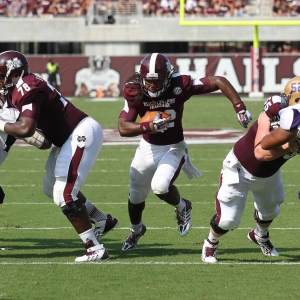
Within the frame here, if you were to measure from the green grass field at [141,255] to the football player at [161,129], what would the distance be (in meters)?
0.44

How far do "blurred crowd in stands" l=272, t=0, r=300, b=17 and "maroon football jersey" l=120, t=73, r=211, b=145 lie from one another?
2576 centimetres

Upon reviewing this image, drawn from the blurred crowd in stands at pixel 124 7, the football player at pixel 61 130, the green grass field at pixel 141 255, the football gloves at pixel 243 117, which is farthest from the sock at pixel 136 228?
the blurred crowd in stands at pixel 124 7

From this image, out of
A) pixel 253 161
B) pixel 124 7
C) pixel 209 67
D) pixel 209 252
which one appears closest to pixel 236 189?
pixel 253 161

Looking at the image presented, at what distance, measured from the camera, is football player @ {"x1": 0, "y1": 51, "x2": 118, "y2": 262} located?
5852 mm

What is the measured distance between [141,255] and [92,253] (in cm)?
49

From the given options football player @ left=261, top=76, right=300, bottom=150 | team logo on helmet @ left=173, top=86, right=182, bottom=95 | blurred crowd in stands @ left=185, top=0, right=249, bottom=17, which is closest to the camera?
football player @ left=261, top=76, right=300, bottom=150

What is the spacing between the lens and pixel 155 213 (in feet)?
27.5

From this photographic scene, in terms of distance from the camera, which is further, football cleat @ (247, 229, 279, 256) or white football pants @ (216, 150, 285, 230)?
football cleat @ (247, 229, 279, 256)

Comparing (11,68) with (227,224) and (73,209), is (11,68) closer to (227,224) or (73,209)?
(73,209)

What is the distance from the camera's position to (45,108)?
6.09 meters

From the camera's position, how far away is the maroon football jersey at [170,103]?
6.38m

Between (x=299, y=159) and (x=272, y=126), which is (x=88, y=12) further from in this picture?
(x=272, y=126)

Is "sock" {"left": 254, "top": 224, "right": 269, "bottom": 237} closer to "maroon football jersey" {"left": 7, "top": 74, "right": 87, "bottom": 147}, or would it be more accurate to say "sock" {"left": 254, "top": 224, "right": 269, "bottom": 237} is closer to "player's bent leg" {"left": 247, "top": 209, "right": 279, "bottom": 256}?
"player's bent leg" {"left": 247, "top": 209, "right": 279, "bottom": 256}

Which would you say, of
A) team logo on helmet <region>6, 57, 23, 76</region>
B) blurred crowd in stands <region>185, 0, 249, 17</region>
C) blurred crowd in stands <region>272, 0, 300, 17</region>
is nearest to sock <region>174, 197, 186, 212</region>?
team logo on helmet <region>6, 57, 23, 76</region>
